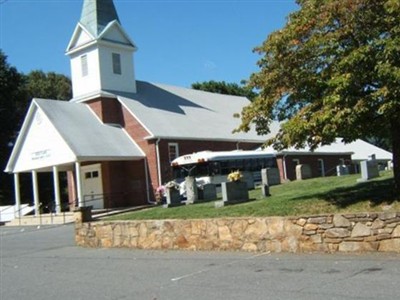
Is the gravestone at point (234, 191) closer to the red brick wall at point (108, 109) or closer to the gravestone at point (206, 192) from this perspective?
the gravestone at point (206, 192)

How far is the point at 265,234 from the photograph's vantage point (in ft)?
41.9

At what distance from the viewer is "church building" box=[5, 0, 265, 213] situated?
33.2 m

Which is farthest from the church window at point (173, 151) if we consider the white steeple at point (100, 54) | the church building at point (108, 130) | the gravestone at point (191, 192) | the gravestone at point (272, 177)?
the gravestone at point (191, 192)

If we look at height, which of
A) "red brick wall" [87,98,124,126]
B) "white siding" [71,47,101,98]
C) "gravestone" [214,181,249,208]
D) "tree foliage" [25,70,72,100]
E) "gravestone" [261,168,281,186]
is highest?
"tree foliage" [25,70,72,100]

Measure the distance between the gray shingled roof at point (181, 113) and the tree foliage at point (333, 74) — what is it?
20.9 m

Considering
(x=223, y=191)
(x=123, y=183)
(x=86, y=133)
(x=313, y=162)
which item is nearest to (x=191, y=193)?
(x=223, y=191)

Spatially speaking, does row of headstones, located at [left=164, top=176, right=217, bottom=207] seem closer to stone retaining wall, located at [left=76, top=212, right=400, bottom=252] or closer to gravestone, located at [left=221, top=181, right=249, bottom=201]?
gravestone, located at [left=221, top=181, right=249, bottom=201]

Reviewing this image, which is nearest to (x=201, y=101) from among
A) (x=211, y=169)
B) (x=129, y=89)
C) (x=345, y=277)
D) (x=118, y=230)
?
(x=129, y=89)

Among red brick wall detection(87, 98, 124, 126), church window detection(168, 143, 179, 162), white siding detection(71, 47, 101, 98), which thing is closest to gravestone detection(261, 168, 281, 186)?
church window detection(168, 143, 179, 162)

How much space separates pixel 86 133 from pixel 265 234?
22.7 meters

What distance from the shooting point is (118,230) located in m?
16.4

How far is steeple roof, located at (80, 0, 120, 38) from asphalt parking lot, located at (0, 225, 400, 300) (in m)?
26.7

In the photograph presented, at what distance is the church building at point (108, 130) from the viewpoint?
1308 inches

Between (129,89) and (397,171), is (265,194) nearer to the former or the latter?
(397,171)
